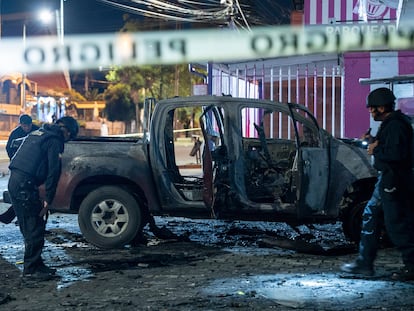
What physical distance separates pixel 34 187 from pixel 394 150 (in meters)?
3.30

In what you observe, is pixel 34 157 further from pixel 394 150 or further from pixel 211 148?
pixel 394 150

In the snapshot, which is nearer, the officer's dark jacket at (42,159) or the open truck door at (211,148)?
the officer's dark jacket at (42,159)

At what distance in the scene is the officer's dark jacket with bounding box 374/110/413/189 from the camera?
5.19 meters

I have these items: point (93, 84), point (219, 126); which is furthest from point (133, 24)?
point (219, 126)

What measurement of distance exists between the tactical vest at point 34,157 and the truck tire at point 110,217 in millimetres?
1401

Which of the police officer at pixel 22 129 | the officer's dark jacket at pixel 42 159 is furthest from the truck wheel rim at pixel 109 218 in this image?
the police officer at pixel 22 129

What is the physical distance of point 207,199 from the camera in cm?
677

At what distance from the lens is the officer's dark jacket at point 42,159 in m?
5.51

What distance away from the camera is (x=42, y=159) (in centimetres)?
559

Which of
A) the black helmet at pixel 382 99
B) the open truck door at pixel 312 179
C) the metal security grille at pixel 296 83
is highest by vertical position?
the metal security grille at pixel 296 83

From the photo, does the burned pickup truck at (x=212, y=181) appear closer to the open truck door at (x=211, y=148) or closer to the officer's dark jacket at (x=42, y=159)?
the open truck door at (x=211, y=148)

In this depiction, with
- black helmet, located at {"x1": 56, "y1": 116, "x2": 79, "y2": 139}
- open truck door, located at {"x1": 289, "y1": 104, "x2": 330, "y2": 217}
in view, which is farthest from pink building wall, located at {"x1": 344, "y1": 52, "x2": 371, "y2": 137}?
black helmet, located at {"x1": 56, "y1": 116, "x2": 79, "y2": 139}

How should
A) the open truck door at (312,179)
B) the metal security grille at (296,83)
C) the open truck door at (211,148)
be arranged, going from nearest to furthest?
the open truck door at (312,179), the open truck door at (211,148), the metal security grille at (296,83)

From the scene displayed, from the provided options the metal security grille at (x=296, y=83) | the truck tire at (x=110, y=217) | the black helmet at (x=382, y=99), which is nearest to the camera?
the black helmet at (x=382, y=99)
